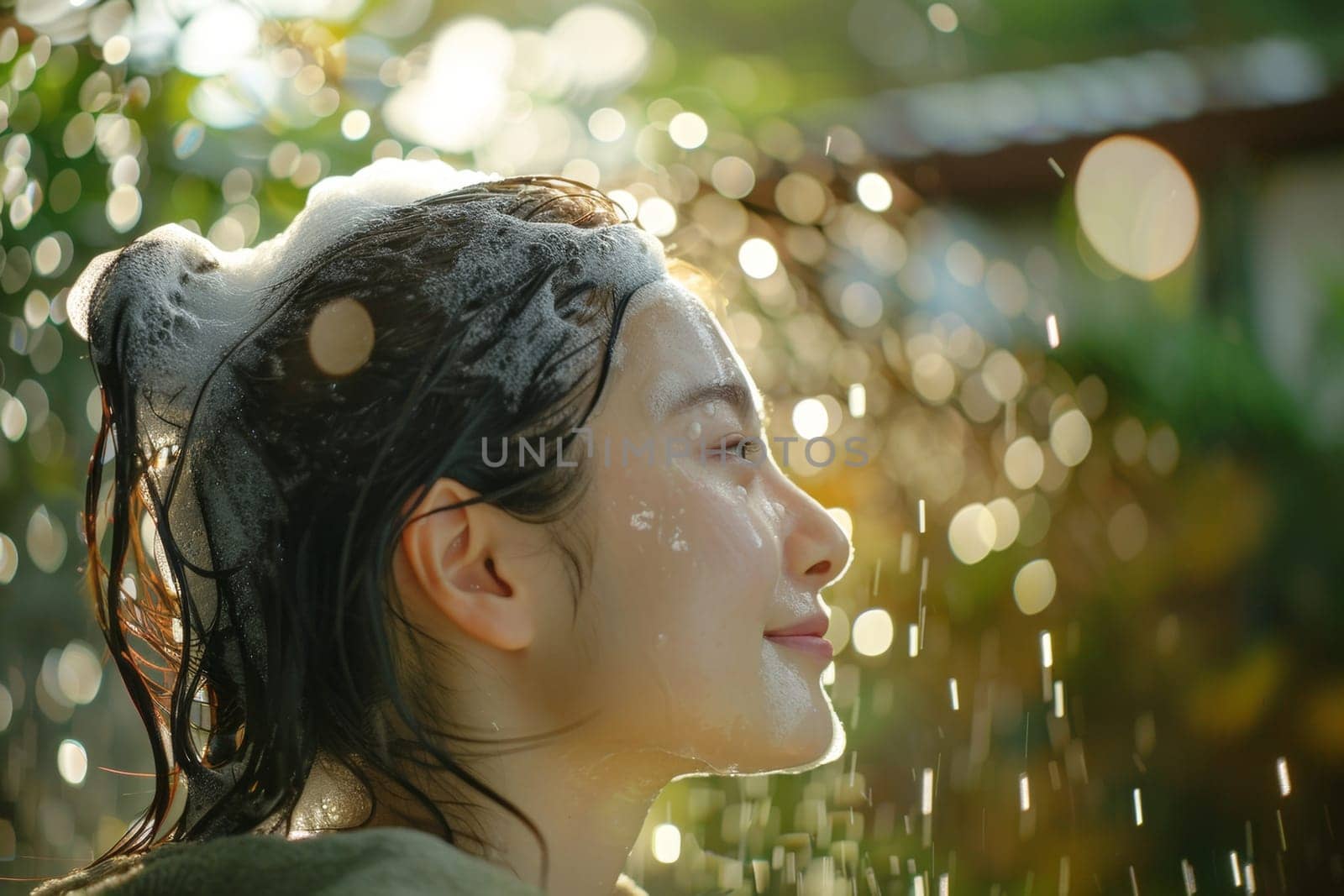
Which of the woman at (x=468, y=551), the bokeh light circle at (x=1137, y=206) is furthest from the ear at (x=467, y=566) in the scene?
the bokeh light circle at (x=1137, y=206)

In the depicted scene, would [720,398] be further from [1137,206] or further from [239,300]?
[1137,206]

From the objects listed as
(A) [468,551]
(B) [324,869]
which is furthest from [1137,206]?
(B) [324,869]

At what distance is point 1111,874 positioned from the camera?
8.13 ft

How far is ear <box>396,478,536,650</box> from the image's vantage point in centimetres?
100

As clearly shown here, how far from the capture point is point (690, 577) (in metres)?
1.01

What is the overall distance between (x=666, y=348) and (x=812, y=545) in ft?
0.75

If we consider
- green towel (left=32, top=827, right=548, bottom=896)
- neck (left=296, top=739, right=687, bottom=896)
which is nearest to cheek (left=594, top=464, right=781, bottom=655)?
neck (left=296, top=739, right=687, bottom=896)

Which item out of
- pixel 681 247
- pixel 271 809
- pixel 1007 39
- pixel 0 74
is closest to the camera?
pixel 271 809

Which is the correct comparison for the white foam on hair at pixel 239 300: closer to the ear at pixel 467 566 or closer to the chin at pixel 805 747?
the ear at pixel 467 566

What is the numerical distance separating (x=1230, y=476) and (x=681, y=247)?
1257 millimetres

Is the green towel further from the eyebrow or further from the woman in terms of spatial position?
the eyebrow

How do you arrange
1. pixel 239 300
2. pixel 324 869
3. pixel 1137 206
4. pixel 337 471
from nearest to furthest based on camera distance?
pixel 324 869
pixel 337 471
pixel 239 300
pixel 1137 206

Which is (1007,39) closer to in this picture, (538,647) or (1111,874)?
(1111,874)

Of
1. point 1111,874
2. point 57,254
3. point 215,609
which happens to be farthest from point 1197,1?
point 215,609
